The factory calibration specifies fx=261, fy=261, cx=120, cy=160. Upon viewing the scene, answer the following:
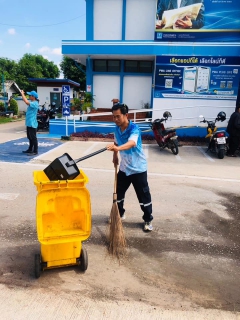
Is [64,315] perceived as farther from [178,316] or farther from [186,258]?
[186,258]

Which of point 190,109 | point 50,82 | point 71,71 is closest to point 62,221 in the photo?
point 190,109

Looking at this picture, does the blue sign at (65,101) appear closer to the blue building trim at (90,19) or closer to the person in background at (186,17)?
the blue building trim at (90,19)

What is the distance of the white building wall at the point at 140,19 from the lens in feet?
43.1

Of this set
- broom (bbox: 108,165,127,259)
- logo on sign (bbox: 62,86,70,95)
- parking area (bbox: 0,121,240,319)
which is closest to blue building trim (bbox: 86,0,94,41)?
logo on sign (bbox: 62,86,70,95)

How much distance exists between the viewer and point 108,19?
1344 centimetres

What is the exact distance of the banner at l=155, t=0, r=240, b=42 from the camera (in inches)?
446

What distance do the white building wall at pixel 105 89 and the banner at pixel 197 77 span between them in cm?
327

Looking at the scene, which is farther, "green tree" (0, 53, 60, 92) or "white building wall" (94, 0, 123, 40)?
"green tree" (0, 53, 60, 92)

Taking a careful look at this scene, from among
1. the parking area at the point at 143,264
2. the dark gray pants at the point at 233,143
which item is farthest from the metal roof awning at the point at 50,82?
the parking area at the point at 143,264

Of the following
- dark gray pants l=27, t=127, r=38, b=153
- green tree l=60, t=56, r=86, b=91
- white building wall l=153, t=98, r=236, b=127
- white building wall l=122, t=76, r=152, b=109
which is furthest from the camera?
green tree l=60, t=56, r=86, b=91

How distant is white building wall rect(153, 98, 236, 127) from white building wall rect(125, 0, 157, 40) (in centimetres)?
433

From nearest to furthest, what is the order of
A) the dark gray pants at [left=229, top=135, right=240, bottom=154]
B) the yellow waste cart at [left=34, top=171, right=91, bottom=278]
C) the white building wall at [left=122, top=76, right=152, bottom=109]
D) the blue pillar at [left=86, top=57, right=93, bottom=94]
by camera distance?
1. the yellow waste cart at [left=34, top=171, right=91, bottom=278]
2. the dark gray pants at [left=229, top=135, right=240, bottom=154]
3. the blue pillar at [left=86, top=57, right=93, bottom=94]
4. the white building wall at [left=122, top=76, right=152, bottom=109]

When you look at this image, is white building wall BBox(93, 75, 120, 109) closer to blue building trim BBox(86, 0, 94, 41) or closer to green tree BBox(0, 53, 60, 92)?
blue building trim BBox(86, 0, 94, 41)

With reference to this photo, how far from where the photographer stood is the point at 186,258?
3.05 meters
